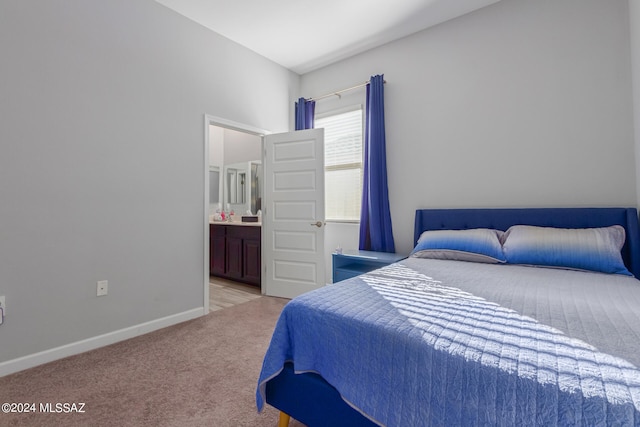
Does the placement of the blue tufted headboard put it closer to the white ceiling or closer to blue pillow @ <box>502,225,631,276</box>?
blue pillow @ <box>502,225,631,276</box>

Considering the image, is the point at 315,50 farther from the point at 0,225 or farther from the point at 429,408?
the point at 429,408

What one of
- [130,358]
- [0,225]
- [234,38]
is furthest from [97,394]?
[234,38]

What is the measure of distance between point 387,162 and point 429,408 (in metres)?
2.79

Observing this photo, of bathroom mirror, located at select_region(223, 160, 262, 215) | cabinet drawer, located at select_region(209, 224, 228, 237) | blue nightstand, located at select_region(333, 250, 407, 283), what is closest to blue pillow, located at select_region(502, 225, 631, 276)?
blue nightstand, located at select_region(333, 250, 407, 283)

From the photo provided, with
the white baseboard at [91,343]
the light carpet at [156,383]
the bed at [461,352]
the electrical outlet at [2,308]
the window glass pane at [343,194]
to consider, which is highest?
the window glass pane at [343,194]

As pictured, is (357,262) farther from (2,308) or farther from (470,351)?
(2,308)

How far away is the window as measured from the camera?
3.71m

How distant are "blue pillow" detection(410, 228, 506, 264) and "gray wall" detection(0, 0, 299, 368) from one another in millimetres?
2240

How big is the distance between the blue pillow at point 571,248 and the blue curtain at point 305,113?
2751 millimetres

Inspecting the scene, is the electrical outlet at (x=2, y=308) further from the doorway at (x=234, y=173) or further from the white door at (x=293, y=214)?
the doorway at (x=234, y=173)

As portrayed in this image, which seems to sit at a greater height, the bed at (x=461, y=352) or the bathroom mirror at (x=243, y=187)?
the bathroom mirror at (x=243, y=187)

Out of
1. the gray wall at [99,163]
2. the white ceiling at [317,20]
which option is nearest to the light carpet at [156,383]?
the gray wall at [99,163]

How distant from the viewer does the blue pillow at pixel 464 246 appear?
2326 mm

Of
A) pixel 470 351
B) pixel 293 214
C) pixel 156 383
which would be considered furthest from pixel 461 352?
pixel 293 214
